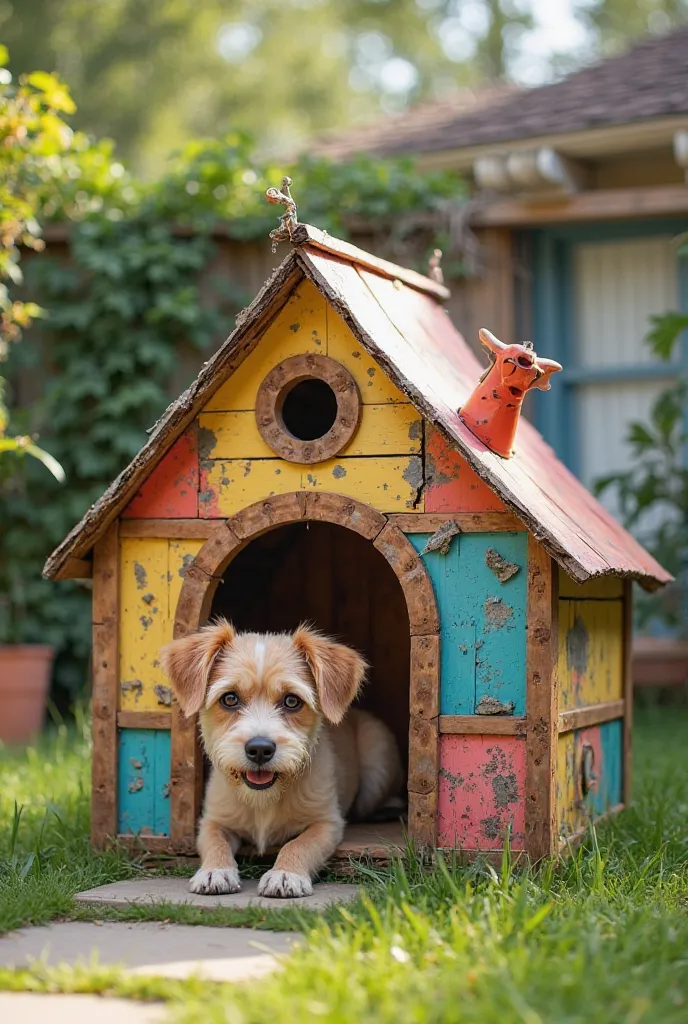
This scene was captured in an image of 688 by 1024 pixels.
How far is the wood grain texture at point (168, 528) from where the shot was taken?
16.9ft

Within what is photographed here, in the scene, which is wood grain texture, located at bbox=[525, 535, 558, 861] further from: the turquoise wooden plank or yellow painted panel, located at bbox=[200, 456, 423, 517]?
the turquoise wooden plank

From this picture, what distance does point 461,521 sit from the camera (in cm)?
480

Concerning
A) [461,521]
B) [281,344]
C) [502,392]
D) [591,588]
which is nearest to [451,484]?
[461,521]

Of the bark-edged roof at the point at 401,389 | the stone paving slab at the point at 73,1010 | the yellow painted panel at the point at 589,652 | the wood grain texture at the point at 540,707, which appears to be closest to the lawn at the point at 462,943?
the stone paving slab at the point at 73,1010

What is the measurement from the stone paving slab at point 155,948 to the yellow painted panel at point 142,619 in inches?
47.3

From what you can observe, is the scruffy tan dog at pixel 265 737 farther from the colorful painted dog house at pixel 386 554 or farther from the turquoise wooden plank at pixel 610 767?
the turquoise wooden plank at pixel 610 767

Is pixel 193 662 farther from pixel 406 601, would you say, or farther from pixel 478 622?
pixel 478 622

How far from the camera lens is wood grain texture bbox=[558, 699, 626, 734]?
4957 millimetres

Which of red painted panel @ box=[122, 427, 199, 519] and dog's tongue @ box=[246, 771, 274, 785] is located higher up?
red painted panel @ box=[122, 427, 199, 519]

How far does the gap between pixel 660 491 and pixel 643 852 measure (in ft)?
15.2

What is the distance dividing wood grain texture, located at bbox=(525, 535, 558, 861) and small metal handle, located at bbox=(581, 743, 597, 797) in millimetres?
565

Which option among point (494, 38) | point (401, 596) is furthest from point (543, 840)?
point (494, 38)

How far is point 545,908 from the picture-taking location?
12.0 feet

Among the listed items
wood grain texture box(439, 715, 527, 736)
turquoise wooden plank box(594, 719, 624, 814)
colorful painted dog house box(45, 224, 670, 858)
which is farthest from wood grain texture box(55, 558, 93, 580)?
turquoise wooden plank box(594, 719, 624, 814)
